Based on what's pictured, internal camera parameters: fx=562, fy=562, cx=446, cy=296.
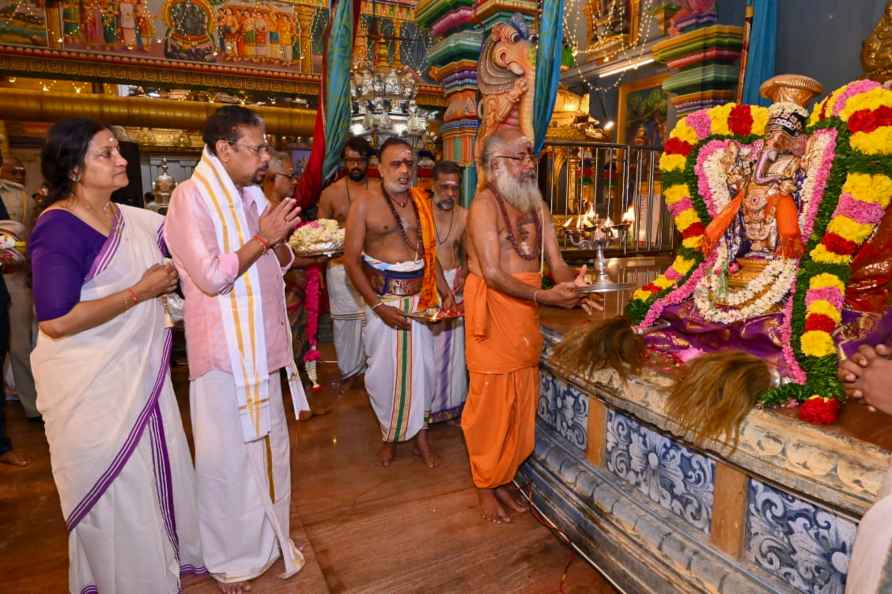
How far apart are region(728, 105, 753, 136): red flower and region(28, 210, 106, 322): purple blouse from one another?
114 inches

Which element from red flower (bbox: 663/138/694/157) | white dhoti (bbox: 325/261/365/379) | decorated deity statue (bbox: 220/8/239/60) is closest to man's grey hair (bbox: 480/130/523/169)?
red flower (bbox: 663/138/694/157)

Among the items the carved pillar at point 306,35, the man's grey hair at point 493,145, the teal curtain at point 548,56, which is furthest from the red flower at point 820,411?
the carved pillar at point 306,35

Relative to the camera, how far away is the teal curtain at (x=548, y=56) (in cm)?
444

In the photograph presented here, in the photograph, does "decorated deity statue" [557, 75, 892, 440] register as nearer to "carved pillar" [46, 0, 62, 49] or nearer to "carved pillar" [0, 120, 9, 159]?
"carved pillar" [0, 120, 9, 159]

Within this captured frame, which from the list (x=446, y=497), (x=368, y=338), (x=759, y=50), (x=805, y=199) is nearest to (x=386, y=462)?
(x=446, y=497)

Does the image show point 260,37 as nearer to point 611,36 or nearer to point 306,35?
point 306,35

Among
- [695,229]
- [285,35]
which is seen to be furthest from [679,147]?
[285,35]

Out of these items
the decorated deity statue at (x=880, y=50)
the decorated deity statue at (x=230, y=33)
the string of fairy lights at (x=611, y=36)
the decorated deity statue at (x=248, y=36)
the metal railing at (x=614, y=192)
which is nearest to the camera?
the decorated deity statue at (x=880, y=50)

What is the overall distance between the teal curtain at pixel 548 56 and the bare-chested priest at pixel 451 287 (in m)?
1.10

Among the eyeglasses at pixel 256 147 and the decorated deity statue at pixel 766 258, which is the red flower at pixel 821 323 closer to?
the decorated deity statue at pixel 766 258

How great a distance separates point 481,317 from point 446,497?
106 cm

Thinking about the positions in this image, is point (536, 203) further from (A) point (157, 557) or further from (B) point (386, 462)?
(A) point (157, 557)

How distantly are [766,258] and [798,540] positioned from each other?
124 centimetres

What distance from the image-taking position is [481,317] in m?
2.77
